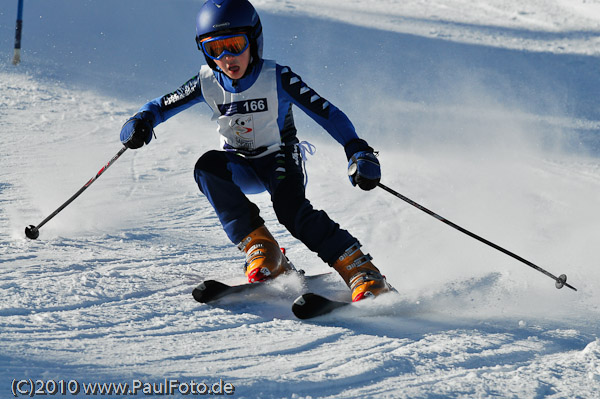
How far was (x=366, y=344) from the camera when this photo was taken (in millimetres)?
2564

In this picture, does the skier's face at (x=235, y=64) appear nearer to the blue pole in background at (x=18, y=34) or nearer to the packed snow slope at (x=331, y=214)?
the packed snow slope at (x=331, y=214)

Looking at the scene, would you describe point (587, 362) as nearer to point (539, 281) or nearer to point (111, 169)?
point (539, 281)

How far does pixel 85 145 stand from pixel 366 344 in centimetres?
399

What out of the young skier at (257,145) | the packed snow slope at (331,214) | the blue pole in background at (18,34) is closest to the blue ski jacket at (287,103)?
the young skier at (257,145)

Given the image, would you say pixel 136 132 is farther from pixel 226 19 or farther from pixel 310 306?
pixel 310 306

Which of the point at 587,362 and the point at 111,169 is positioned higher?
the point at 111,169

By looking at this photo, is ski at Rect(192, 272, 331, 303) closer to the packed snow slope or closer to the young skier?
the packed snow slope

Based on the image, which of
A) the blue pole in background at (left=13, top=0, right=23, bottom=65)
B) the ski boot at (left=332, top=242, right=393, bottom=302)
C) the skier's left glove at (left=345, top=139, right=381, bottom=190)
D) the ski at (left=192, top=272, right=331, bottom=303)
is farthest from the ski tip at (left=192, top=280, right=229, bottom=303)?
the blue pole in background at (left=13, top=0, right=23, bottom=65)

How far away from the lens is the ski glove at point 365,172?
3080mm

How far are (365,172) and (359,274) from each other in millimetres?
454

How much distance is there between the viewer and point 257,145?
138 inches

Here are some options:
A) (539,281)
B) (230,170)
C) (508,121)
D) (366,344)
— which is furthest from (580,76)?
(366,344)

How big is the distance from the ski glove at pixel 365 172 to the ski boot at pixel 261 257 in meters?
0.54

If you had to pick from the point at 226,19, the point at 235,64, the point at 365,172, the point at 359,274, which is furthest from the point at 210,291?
the point at 226,19
